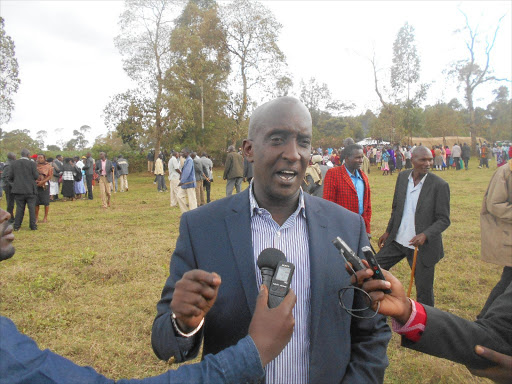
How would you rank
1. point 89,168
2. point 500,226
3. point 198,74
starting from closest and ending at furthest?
1. point 500,226
2. point 89,168
3. point 198,74

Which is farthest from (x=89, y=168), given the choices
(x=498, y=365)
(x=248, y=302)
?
(x=498, y=365)

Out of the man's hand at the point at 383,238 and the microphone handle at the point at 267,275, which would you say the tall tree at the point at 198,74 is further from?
the microphone handle at the point at 267,275

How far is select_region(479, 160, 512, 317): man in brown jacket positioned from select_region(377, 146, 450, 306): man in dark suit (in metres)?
0.46

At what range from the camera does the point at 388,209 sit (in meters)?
13.0

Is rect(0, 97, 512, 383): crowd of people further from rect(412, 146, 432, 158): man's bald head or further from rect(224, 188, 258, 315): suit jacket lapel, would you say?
rect(412, 146, 432, 158): man's bald head

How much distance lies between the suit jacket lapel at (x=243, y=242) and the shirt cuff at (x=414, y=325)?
765mm

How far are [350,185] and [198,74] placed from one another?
88.0ft

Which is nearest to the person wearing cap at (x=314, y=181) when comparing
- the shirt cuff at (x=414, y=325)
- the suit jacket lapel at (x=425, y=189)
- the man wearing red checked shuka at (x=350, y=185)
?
the man wearing red checked shuka at (x=350, y=185)

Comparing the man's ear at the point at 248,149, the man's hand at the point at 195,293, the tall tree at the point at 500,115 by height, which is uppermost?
the tall tree at the point at 500,115

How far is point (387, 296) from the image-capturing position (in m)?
1.88

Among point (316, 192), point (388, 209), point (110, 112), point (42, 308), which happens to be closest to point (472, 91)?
point (388, 209)

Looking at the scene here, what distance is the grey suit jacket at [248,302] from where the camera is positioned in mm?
1827

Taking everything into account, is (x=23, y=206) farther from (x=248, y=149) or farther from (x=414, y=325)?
(x=414, y=325)

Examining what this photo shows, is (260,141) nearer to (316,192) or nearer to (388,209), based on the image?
(316,192)
